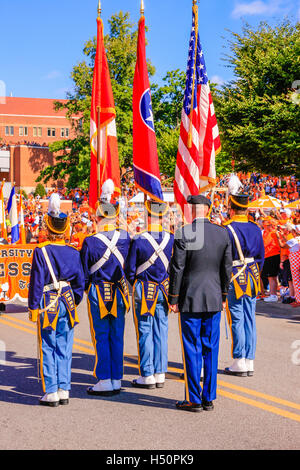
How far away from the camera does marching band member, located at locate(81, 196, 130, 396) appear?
5891mm

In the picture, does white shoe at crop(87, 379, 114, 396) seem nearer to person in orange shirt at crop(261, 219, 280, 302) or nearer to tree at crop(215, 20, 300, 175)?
person in orange shirt at crop(261, 219, 280, 302)

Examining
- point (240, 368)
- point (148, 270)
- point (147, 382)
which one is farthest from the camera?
point (240, 368)

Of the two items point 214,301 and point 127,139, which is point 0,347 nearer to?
point 214,301

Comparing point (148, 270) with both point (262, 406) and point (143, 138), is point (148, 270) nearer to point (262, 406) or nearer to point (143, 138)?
point (262, 406)

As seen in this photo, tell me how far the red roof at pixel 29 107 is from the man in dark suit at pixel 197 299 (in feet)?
310

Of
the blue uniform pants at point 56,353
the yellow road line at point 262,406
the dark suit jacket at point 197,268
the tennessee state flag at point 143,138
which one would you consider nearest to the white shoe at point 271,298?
the tennessee state flag at point 143,138

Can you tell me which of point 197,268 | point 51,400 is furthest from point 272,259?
point 51,400

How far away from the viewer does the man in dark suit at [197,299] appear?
17.2ft

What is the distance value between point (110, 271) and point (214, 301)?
1194 mm

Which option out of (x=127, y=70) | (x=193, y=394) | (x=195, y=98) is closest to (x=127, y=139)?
(x=127, y=70)

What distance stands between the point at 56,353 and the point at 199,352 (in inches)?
53.3

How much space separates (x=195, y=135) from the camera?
32.3ft

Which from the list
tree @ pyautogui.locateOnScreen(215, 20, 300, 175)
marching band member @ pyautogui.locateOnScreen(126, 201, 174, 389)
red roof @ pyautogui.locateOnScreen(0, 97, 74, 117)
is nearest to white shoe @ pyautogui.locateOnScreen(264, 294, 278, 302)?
marching band member @ pyautogui.locateOnScreen(126, 201, 174, 389)

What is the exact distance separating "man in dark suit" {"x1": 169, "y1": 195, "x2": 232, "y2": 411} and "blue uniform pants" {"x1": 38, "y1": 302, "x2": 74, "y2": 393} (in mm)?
1071
